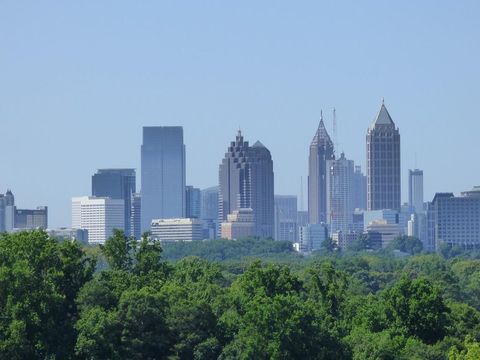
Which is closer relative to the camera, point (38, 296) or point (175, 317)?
point (38, 296)

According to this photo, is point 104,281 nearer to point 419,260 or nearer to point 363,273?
point 363,273

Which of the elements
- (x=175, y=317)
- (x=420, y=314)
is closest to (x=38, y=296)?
(x=175, y=317)

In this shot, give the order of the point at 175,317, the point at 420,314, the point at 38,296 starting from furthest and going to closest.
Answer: the point at 420,314
the point at 175,317
the point at 38,296

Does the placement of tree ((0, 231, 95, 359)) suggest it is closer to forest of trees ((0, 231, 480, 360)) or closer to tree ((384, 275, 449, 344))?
forest of trees ((0, 231, 480, 360))

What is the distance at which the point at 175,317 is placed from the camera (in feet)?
232

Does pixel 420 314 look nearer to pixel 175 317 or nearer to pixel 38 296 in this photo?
pixel 175 317

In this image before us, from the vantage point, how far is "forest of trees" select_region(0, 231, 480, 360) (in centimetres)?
6756

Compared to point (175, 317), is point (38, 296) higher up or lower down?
higher up

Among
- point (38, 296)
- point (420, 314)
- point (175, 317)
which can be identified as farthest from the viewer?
point (420, 314)

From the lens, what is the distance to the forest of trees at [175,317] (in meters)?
67.6

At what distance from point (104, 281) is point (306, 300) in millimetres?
10503

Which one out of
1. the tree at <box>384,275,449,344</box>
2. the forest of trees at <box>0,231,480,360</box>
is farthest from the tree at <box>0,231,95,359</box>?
the tree at <box>384,275,449,344</box>

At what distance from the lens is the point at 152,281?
7638 centimetres

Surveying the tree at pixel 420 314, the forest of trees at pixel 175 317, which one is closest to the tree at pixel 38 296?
the forest of trees at pixel 175 317
